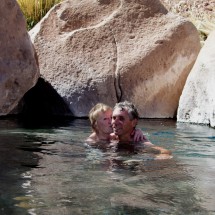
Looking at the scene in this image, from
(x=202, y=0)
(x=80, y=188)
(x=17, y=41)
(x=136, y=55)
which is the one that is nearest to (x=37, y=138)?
(x=17, y=41)

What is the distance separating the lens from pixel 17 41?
10289 mm

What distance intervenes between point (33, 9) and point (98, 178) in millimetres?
10136

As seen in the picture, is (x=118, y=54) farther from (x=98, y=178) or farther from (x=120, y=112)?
(x=98, y=178)

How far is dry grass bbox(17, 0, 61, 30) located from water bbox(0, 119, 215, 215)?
674cm

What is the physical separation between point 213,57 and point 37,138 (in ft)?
14.5

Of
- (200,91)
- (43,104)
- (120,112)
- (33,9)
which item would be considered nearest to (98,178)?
(120,112)

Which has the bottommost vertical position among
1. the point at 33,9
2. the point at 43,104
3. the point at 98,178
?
the point at 98,178

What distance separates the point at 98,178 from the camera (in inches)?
200

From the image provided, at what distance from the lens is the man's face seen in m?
6.78

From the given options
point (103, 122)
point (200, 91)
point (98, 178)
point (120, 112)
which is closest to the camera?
point (98, 178)

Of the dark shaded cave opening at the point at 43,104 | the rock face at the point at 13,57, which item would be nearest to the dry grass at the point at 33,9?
the dark shaded cave opening at the point at 43,104

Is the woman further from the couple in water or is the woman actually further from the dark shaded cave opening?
the dark shaded cave opening

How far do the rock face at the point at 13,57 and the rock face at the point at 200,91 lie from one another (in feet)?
9.51

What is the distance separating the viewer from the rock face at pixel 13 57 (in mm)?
10109
